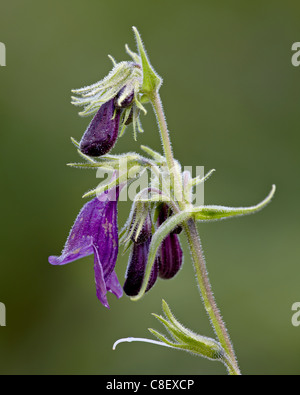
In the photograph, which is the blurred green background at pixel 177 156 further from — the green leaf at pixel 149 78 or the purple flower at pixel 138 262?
the green leaf at pixel 149 78

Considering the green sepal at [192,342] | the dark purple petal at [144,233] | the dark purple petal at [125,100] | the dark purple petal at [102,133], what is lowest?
the green sepal at [192,342]

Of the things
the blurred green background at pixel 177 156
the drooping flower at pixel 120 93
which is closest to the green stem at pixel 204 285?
the drooping flower at pixel 120 93

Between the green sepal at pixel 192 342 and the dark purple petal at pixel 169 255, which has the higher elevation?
the dark purple petal at pixel 169 255

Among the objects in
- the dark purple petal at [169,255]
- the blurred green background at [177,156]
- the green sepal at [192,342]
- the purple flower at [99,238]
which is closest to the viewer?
the green sepal at [192,342]

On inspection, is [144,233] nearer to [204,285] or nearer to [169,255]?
[169,255]

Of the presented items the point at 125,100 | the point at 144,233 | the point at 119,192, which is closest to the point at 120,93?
the point at 125,100
